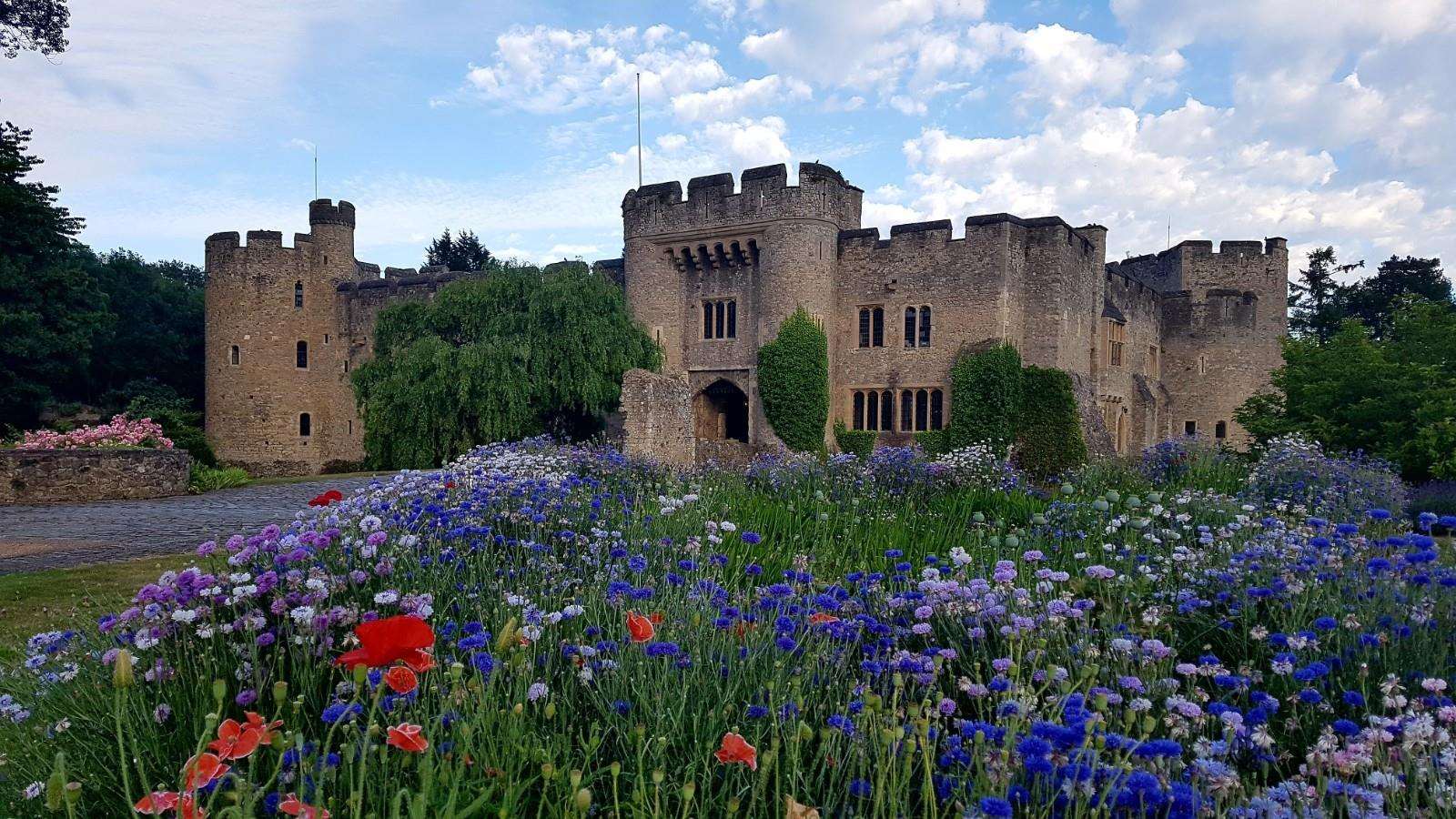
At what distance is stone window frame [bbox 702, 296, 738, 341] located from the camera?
29.0 m

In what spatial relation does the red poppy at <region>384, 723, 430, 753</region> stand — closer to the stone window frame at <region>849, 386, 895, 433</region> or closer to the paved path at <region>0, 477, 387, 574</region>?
the paved path at <region>0, 477, 387, 574</region>

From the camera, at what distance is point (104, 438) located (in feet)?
70.8

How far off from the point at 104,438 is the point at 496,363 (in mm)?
9765

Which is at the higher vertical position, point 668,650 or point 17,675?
point 668,650

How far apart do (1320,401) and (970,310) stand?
9.35m

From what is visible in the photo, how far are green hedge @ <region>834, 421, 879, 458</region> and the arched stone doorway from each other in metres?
3.75

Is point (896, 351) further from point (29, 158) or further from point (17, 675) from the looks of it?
point (29, 158)

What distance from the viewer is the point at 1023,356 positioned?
2611cm

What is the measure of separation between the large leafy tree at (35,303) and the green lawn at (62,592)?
26586 millimetres

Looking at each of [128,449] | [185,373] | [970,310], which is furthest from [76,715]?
[185,373]

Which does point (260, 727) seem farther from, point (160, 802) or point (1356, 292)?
point (1356, 292)

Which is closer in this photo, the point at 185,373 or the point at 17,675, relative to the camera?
the point at 17,675

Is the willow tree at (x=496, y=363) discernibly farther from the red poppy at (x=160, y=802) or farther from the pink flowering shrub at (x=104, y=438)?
the red poppy at (x=160, y=802)

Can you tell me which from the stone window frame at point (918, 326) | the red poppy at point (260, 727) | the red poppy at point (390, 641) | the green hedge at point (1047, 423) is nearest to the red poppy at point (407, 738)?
the red poppy at point (390, 641)
